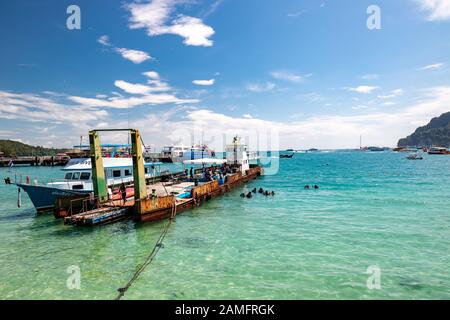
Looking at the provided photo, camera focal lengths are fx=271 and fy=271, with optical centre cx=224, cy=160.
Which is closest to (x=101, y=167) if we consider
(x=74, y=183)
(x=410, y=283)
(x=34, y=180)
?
(x=74, y=183)

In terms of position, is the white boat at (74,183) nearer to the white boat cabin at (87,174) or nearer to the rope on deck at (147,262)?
the white boat cabin at (87,174)

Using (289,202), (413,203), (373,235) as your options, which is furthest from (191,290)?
(413,203)

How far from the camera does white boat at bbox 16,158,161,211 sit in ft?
73.5

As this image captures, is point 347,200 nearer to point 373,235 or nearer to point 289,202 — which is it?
point 289,202

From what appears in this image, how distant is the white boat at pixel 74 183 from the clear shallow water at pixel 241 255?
162 cm

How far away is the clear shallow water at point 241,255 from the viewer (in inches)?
397

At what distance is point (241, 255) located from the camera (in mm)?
13398

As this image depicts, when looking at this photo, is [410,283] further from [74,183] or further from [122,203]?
[74,183]

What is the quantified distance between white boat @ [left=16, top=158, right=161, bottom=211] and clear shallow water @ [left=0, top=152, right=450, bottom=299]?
1620mm

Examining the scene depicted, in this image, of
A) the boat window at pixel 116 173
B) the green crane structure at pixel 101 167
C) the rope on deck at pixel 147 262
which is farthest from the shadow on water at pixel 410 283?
the boat window at pixel 116 173

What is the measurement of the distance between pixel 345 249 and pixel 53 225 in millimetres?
19004

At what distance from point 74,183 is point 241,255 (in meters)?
17.3

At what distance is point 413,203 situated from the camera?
26828 millimetres
